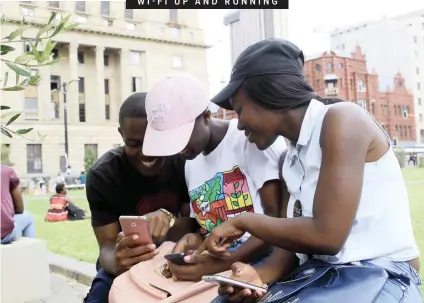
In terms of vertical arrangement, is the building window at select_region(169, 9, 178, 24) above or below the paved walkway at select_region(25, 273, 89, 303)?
above

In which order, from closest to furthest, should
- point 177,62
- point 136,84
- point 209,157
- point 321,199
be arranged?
point 321,199, point 209,157, point 136,84, point 177,62

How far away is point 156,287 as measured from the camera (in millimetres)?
1557

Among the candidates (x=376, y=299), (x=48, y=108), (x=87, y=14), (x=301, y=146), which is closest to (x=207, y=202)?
(x=301, y=146)

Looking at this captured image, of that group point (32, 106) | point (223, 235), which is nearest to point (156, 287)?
point (223, 235)

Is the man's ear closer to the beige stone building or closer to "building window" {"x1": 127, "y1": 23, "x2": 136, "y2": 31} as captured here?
the beige stone building

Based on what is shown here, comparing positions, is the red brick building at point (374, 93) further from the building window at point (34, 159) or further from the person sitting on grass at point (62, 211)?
the person sitting on grass at point (62, 211)

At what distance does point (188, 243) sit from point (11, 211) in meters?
3.47

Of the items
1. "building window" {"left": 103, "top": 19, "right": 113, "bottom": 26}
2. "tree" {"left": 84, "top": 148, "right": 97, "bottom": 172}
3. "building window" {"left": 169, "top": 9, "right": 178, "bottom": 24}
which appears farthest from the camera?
"building window" {"left": 169, "top": 9, "right": 178, "bottom": 24}

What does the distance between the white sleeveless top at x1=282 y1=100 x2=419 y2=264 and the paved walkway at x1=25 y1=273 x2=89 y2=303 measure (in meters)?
3.54

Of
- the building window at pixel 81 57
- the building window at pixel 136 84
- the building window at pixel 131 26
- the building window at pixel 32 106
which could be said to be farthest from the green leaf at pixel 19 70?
the building window at pixel 131 26

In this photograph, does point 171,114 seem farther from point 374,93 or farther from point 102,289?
point 374,93

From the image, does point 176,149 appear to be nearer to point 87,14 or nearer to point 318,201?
point 318,201

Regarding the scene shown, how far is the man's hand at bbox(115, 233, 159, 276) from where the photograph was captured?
174cm

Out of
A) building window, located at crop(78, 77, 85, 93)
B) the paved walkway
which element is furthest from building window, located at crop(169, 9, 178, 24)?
the paved walkway
